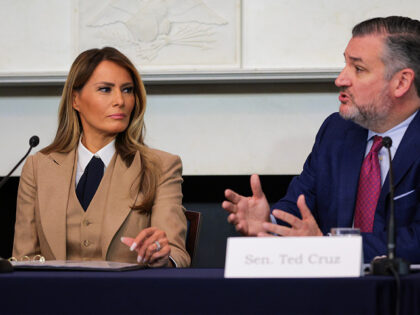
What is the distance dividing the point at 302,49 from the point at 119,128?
1.17 meters

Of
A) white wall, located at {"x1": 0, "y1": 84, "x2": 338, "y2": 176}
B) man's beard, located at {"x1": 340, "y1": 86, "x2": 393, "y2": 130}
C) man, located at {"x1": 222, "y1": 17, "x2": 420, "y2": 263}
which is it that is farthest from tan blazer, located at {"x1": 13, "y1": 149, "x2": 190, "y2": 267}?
white wall, located at {"x1": 0, "y1": 84, "x2": 338, "y2": 176}

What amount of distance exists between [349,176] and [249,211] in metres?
0.46

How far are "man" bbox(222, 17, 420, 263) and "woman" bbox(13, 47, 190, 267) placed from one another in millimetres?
326

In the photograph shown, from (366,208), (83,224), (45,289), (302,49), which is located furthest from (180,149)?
(45,289)

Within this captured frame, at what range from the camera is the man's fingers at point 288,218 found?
1.82 metres

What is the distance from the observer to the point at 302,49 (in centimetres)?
327

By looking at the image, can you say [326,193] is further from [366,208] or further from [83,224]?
[83,224]

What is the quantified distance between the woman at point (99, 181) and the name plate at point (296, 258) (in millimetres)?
902

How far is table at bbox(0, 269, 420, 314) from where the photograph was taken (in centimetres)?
123

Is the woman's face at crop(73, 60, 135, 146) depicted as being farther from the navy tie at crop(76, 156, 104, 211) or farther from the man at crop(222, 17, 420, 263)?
the man at crop(222, 17, 420, 263)

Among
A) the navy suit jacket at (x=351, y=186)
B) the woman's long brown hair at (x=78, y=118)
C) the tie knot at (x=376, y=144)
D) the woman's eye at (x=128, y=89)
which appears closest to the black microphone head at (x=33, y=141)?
the woman's long brown hair at (x=78, y=118)

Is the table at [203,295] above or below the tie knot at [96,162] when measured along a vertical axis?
below

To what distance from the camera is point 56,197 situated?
2.42m

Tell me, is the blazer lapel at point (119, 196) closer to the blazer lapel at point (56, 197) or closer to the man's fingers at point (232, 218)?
the blazer lapel at point (56, 197)
